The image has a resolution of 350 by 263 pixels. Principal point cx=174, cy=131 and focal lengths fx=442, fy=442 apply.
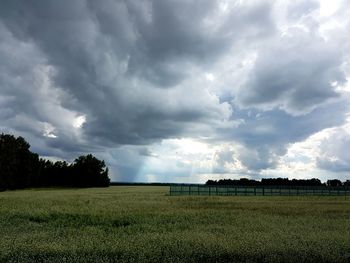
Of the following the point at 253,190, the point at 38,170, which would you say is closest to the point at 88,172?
the point at 38,170

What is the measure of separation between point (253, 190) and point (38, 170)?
83734 mm

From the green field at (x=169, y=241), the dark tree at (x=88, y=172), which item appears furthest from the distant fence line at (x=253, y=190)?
the dark tree at (x=88, y=172)

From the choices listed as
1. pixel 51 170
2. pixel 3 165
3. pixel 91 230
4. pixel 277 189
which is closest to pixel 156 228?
pixel 91 230

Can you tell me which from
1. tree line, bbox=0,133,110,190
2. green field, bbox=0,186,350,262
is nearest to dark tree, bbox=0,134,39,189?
tree line, bbox=0,133,110,190

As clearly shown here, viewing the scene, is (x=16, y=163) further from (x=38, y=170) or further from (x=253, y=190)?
(x=253, y=190)

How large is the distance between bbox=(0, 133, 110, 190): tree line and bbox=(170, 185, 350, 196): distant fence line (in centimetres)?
5764

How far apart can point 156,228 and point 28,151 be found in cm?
11451

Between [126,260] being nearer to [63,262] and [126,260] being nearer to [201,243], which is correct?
[63,262]

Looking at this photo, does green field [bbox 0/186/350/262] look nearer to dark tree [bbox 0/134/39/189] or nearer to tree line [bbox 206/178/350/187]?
dark tree [bbox 0/134/39/189]

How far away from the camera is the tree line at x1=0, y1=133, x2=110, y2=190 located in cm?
11319

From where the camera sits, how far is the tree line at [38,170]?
113188 mm

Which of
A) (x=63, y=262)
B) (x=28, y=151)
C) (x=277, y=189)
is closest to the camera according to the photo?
(x=63, y=262)

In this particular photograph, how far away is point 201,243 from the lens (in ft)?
56.2

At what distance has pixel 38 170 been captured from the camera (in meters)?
136
